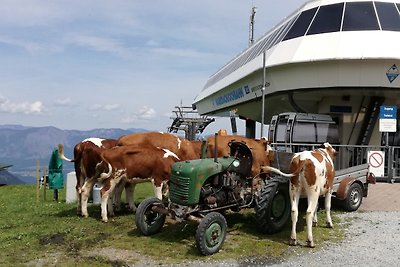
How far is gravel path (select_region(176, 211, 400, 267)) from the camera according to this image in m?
6.86

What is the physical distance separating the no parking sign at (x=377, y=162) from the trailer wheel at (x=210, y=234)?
32.0ft

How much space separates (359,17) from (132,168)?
15782 mm

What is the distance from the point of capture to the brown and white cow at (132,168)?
9.62 m

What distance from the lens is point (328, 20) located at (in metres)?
21.2

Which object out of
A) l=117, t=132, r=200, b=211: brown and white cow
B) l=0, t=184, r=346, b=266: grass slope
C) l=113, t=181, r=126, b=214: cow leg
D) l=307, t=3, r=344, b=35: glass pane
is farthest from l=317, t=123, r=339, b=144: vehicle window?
l=113, t=181, r=126, b=214: cow leg

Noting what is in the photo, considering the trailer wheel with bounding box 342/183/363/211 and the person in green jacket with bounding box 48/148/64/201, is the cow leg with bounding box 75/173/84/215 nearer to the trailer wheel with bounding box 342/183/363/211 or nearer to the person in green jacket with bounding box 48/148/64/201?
the person in green jacket with bounding box 48/148/64/201

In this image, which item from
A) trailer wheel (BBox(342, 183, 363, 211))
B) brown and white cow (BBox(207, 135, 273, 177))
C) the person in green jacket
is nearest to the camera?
brown and white cow (BBox(207, 135, 273, 177))

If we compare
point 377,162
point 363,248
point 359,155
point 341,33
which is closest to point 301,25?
point 341,33

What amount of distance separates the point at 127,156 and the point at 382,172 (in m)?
Result: 9.91

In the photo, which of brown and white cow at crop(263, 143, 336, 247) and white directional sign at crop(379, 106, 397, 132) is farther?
white directional sign at crop(379, 106, 397, 132)

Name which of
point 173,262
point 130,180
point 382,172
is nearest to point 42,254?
point 173,262

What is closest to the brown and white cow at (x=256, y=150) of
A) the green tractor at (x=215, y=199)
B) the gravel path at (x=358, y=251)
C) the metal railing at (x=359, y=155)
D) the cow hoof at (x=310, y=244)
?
the green tractor at (x=215, y=199)

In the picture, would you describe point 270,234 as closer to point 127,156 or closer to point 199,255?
point 199,255

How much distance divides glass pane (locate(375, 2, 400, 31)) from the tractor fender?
40.2 ft
